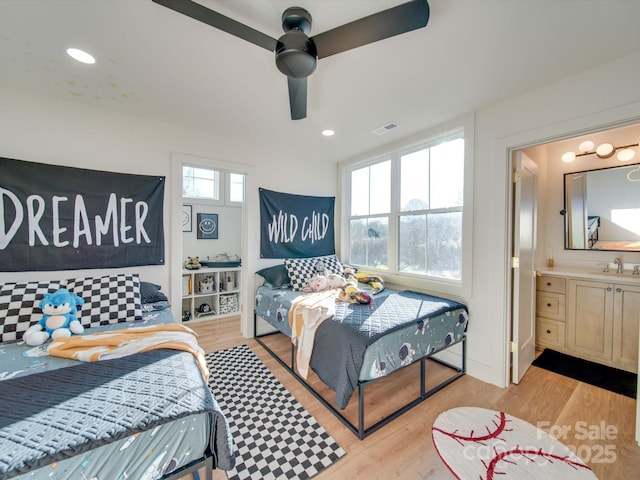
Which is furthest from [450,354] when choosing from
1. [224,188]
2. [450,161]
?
[224,188]

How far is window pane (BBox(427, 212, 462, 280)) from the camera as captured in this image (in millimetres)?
2572

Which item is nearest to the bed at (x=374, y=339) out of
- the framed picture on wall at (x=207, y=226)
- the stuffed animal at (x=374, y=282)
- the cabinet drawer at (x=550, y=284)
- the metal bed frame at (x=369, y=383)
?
the metal bed frame at (x=369, y=383)

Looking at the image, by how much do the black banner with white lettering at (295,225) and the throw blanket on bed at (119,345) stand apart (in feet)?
5.84

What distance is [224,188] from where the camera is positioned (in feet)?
14.1

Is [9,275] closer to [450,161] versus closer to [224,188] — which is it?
[224,188]

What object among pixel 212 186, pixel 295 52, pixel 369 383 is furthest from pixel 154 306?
pixel 212 186

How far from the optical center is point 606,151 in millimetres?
2627

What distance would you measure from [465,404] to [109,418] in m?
2.26

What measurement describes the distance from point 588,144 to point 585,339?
6.76 feet

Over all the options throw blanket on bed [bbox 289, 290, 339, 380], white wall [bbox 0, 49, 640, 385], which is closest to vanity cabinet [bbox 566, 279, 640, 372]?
white wall [bbox 0, 49, 640, 385]

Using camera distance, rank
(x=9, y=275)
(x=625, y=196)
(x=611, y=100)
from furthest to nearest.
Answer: (x=625, y=196), (x=9, y=275), (x=611, y=100)

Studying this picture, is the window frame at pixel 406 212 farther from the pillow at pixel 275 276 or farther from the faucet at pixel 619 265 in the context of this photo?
the faucet at pixel 619 265

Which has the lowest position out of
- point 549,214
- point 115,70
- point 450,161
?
point 549,214

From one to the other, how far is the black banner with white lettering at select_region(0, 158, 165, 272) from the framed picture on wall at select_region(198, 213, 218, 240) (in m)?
1.56
